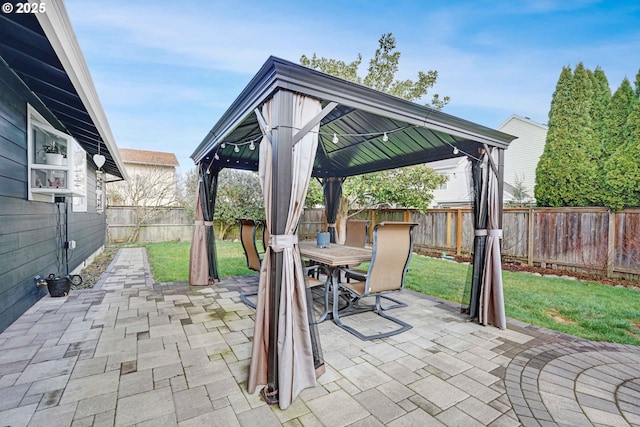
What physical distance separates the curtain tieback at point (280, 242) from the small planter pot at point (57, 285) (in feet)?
12.8

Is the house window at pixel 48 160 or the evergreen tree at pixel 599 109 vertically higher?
the evergreen tree at pixel 599 109

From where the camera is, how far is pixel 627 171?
5.22 m

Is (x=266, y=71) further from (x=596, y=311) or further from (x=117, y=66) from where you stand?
(x=117, y=66)

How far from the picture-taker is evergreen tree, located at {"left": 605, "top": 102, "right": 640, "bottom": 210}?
5.16m

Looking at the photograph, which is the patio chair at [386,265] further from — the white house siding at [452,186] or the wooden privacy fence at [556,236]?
the white house siding at [452,186]

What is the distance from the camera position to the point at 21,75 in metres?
3.14

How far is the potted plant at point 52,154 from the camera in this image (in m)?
3.77

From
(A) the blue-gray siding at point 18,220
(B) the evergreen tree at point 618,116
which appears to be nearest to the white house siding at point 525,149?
(B) the evergreen tree at point 618,116

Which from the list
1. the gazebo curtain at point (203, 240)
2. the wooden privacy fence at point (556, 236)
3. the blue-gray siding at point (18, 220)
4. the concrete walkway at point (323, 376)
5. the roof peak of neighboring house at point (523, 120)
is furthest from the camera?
the roof peak of neighboring house at point (523, 120)

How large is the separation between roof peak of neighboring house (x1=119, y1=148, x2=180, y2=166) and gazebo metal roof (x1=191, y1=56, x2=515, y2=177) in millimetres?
14148

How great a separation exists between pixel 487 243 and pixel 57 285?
569cm

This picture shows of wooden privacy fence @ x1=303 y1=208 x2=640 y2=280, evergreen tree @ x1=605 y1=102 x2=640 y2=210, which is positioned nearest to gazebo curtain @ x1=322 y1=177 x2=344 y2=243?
wooden privacy fence @ x1=303 y1=208 x2=640 y2=280

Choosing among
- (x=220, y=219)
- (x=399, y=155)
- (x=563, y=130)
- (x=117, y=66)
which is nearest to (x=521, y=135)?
(x=563, y=130)

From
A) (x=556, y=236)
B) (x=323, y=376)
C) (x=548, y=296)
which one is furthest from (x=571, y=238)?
(x=323, y=376)
